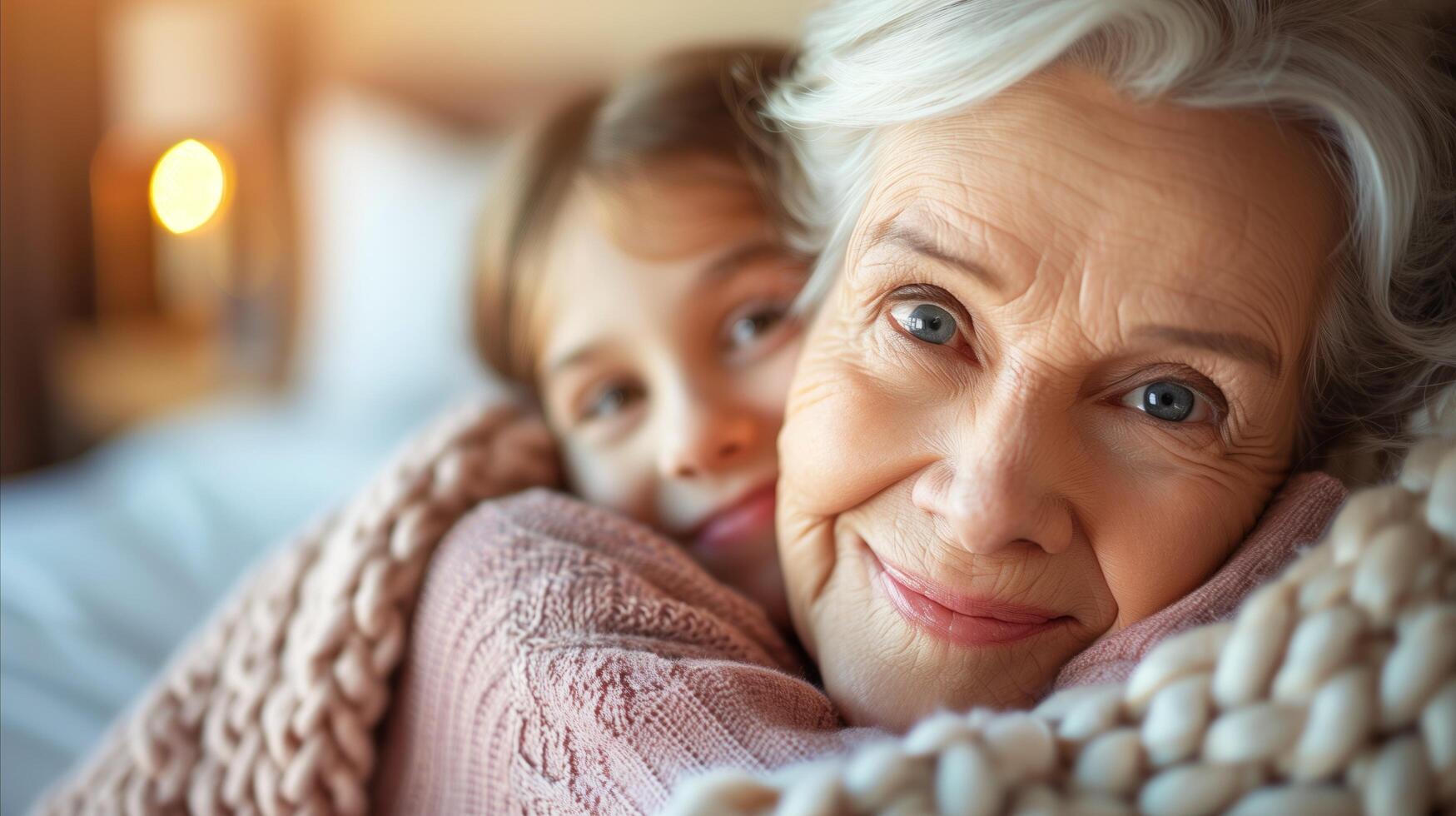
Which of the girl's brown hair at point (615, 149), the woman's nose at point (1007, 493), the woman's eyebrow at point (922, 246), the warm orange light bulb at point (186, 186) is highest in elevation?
the warm orange light bulb at point (186, 186)

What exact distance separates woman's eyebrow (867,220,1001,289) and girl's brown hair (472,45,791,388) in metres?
0.37

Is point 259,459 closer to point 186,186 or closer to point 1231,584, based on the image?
point 186,186

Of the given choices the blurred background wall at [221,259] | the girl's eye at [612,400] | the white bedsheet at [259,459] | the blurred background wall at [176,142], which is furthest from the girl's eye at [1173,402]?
the blurred background wall at [176,142]

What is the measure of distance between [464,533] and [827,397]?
39 centimetres

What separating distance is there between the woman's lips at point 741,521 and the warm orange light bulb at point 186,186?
243 cm

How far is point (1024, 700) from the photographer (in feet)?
2.82

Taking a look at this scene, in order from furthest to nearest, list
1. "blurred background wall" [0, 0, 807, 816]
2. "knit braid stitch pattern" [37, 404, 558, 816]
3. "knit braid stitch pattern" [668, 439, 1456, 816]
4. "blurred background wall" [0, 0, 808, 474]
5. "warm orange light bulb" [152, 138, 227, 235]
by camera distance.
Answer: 1. "warm orange light bulb" [152, 138, 227, 235]
2. "blurred background wall" [0, 0, 808, 474]
3. "blurred background wall" [0, 0, 807, 816]
4. "knit braid stitch pattern" [37, 404, 558, 816]
5. "knit braid stitch pattern" [668, 439, 1456, 816]

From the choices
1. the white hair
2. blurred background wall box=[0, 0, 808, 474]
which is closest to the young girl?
the white hair

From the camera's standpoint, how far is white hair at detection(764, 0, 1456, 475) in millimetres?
775

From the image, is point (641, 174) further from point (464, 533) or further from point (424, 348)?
point (424, 348)

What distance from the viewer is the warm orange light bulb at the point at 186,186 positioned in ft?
9.89

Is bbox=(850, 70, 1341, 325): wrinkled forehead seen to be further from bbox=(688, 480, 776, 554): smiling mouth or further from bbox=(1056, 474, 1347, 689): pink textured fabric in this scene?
bbox=(688, 480, 776, 554): smiling mouth

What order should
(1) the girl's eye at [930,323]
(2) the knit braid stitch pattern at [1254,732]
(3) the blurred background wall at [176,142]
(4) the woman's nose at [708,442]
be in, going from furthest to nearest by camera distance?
(3) the blurred background wall at [176,142] → (4) the woman's nose at [708,442] → (1) the girl's eye at [930,323] → (2) the knit braid stitch pattern at [1254,732]

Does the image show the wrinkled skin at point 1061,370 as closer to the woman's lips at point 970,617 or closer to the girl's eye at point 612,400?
the woman's lips at point 970,617
